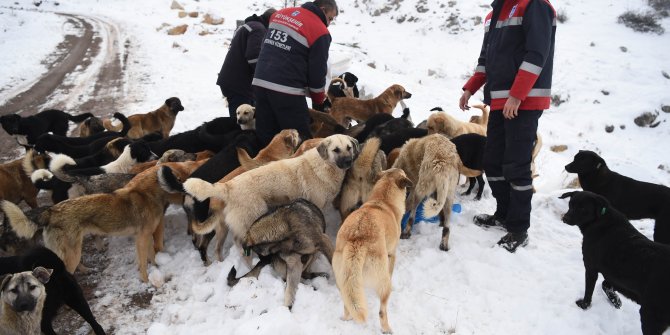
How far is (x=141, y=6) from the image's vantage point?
104 ft

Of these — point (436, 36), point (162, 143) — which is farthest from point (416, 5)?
point (162, 143)

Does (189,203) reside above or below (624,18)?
below

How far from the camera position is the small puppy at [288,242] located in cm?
375

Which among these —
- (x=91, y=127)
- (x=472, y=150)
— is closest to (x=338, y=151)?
(x=472, y=150)

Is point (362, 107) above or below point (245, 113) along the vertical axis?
below

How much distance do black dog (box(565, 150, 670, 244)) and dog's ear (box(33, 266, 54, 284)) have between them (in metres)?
6.22

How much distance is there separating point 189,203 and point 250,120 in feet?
9.05

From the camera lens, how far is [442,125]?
673 centimetres

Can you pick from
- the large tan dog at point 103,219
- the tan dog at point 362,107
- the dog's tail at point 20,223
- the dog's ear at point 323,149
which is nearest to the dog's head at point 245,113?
the tan dog at point 362,107

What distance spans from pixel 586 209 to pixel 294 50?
3975 millimetres

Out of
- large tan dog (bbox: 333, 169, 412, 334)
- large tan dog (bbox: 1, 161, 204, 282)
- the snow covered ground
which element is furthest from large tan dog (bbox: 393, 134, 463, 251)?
large tan dog (bbox: 1, 161, 204, 282)

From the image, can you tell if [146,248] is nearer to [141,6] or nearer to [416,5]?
[416,5]

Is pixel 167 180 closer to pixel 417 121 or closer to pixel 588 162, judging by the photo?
pixel 588 162

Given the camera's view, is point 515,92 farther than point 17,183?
No
